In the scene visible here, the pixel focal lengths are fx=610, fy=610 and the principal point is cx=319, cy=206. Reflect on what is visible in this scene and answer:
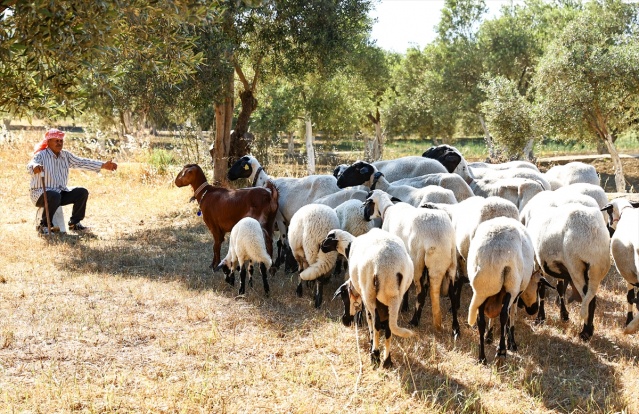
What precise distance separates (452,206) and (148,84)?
23.7 feet

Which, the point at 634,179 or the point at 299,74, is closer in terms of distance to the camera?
the point at 299,74

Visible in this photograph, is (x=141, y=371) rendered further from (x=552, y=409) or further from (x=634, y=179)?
(x=634, y=179)

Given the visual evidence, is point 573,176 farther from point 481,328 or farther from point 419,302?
point 481,328

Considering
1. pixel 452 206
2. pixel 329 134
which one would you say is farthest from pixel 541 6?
pixel 452 206

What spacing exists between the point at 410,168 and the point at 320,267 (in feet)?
13.3

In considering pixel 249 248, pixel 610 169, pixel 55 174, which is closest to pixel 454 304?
pixel 249 248

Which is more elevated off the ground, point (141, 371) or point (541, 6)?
point (541, 6)

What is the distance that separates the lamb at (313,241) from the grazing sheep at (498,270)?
201 cm

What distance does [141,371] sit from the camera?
16.9 feet

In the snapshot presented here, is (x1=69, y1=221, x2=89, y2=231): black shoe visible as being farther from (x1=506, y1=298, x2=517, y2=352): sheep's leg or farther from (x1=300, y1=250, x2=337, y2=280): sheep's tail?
(x1=506, y1=298, x2=517, y2=352): sheep's leg

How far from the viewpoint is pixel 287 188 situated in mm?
9867

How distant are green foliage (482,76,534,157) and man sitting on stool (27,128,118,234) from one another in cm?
1488

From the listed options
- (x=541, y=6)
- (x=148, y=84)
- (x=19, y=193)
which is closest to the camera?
(x=148, y=84)

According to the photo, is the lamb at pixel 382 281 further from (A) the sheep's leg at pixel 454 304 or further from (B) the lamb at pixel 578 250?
(B) the lamb at pixel 578 250
